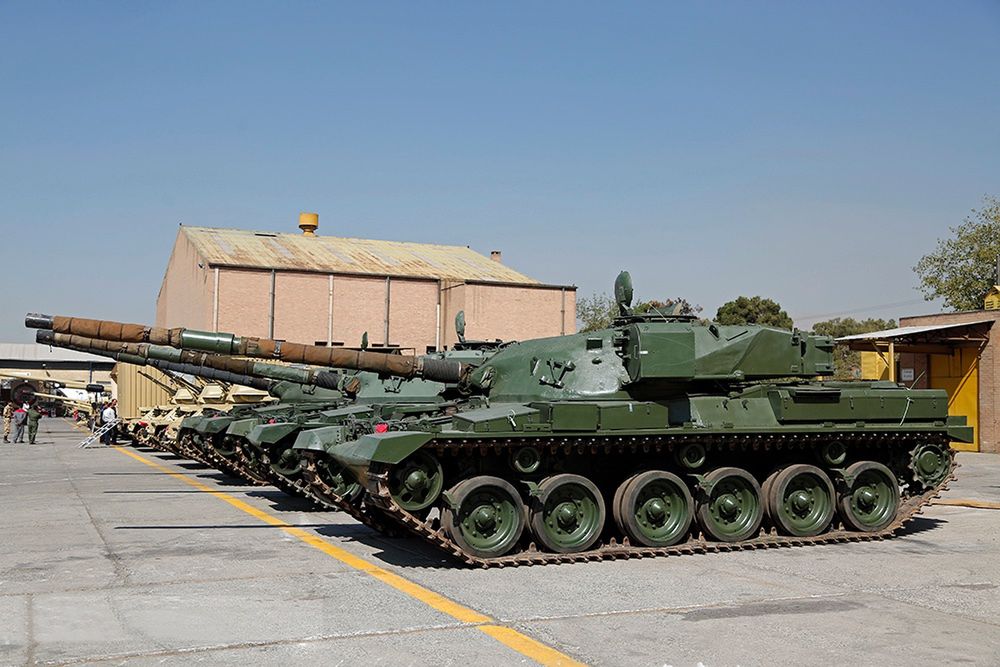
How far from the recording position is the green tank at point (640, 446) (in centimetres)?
1082

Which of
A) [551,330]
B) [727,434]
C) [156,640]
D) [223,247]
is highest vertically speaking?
[223,247]

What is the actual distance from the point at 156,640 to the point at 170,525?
266 inches

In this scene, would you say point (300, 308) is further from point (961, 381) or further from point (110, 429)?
point (961, 381)

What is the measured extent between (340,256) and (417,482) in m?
33.7

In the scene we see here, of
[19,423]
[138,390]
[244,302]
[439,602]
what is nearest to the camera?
[439,602]

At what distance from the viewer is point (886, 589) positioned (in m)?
9.52

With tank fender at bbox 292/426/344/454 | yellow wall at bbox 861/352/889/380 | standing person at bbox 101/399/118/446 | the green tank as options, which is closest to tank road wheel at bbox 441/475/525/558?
the green tank

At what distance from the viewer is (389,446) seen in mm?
10219

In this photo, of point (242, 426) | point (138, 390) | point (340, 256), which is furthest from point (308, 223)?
point (242, 426)

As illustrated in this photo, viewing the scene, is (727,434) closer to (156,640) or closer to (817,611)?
(817,611)

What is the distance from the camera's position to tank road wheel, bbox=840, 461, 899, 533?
12.8 meters

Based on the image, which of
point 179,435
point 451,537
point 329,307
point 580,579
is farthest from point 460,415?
point 329,307

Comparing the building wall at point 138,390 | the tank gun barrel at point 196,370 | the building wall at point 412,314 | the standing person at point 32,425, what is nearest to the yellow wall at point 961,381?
the tank gun barrel at point 196,370

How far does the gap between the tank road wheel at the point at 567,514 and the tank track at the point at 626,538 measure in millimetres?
149
